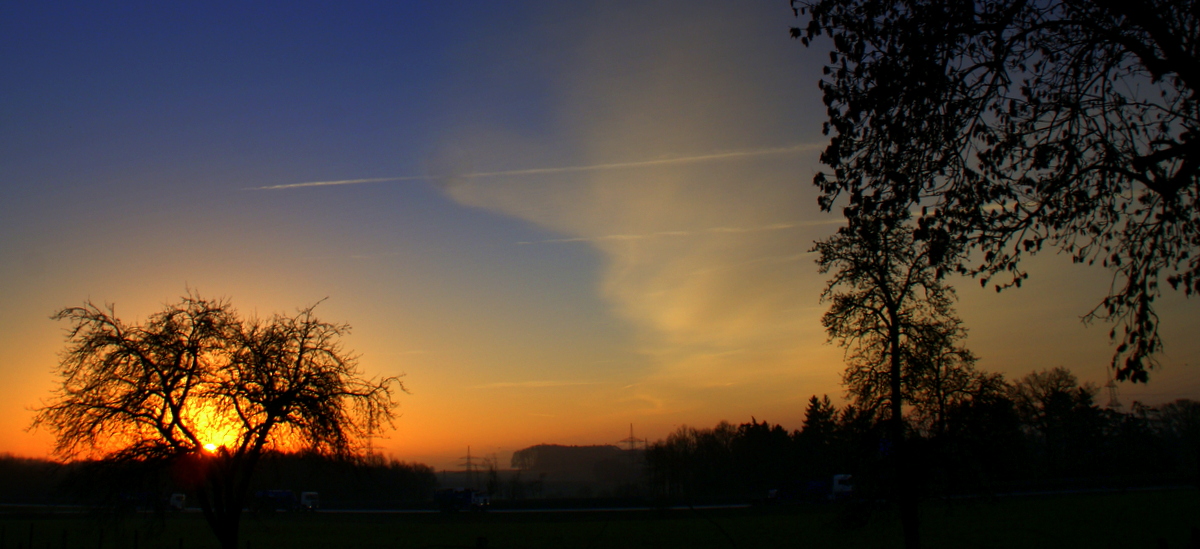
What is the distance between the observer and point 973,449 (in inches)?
895

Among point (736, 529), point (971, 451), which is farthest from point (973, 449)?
point (736, 529)

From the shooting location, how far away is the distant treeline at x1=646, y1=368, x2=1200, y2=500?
2297 cm

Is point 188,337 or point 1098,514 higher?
point 188,337

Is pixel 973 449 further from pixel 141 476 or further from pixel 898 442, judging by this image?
pixel 141 476

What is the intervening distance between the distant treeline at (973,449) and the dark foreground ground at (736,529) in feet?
7.30

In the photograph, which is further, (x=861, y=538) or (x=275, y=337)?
(x=861, y=538)

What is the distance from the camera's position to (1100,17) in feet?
28.8

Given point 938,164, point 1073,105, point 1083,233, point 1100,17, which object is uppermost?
point 1100,17

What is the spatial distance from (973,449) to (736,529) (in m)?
24.1

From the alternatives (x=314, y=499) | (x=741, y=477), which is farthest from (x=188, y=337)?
(x=741, y=477)

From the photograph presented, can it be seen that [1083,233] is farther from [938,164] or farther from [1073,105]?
[938,164]

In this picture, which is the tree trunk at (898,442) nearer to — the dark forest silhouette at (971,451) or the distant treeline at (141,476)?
the dark forest silhouette at (971,451)

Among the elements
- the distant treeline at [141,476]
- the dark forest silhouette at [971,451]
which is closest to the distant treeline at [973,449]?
the dark forest silhouette at [971,451]

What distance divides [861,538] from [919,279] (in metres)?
20.2
